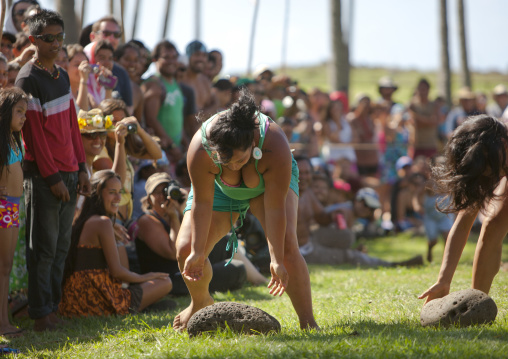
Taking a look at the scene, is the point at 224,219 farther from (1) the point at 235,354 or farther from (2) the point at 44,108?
(2) the point at 44,108

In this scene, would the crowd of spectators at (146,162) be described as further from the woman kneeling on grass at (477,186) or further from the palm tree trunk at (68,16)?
Answer: the palm tree trunk at (68,16)

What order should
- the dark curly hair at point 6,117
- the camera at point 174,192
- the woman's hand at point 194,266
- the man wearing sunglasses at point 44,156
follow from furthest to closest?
the camera at point 174,192, the man wearing sunglasses at point 44,156, the dark curly hair at point 6,117, the woman's hand at point 194,266

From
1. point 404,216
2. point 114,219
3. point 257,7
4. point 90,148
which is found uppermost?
point 257,7

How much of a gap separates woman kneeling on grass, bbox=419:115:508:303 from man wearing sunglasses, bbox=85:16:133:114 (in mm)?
4249

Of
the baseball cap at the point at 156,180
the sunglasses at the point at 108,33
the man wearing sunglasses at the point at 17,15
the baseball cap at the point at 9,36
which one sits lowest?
the baseball cap at the point at 156,180

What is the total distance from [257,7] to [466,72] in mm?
9919

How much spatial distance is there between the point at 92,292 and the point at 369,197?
6.98 metres

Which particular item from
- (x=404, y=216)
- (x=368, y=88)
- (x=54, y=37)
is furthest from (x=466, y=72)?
(x=54, y=37)

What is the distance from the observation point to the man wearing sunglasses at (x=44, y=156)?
584 centimetres

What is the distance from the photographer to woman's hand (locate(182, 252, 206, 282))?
16.0 feet

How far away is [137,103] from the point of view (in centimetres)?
898

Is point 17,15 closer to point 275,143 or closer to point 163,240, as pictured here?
point 163,240

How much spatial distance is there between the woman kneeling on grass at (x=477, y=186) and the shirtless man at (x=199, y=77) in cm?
584

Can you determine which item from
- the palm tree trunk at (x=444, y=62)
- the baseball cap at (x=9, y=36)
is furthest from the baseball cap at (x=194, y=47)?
the palm tree trunk at (x=444, y=62)
